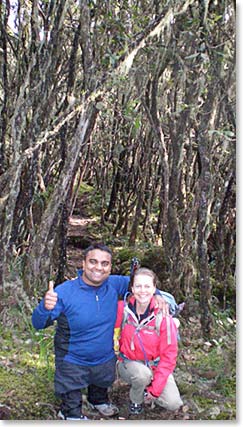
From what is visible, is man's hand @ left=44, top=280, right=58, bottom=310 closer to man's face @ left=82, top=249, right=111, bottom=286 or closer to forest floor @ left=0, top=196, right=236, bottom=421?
man's face @ left=82, top=249, right=111, bottom=286

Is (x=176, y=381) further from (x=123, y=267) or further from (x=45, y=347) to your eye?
(x=123, y=267)

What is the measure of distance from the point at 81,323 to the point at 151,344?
0.45 metres

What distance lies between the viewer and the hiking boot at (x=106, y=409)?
3.25m

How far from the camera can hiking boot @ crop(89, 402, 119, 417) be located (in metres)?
3.25

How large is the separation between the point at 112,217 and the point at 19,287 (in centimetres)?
462

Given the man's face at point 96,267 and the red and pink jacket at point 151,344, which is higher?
the man's face at point 96,267

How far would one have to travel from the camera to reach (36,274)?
4.41 metres

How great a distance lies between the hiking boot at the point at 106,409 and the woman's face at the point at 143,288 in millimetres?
723

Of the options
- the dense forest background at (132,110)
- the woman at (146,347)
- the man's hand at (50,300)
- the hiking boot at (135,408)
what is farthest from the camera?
the dense forest background at (132,110)

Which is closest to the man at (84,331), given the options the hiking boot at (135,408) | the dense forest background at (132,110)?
the hiking boot at (135,408)

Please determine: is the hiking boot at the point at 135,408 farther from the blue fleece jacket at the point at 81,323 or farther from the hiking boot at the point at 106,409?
the blue fleece jacket at the point at 81,323

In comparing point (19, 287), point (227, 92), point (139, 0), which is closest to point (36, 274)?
point (19, 287)

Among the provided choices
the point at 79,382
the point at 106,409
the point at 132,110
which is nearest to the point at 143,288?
the point at 79,382

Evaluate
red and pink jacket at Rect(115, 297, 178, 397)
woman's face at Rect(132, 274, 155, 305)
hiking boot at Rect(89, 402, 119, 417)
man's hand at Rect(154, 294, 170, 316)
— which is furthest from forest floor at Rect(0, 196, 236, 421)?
woman's face at Rect(132, 274, 155, 305)
